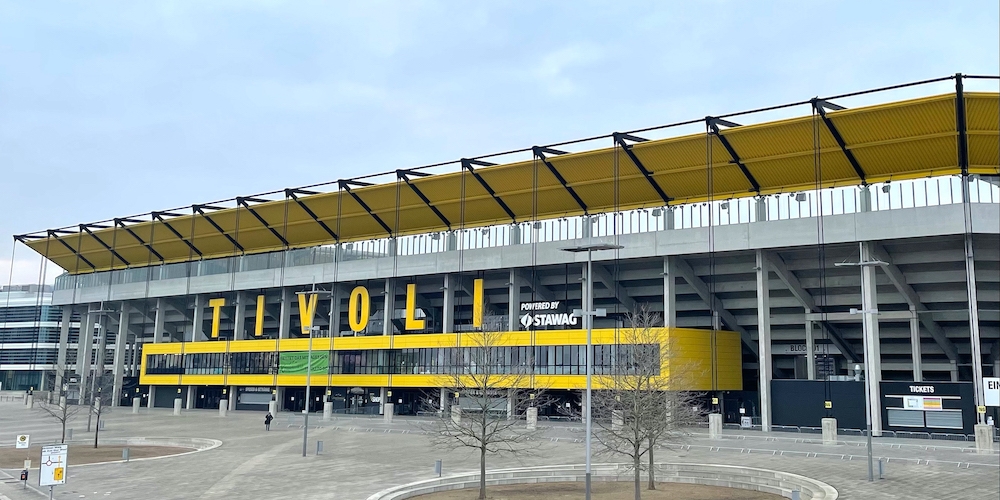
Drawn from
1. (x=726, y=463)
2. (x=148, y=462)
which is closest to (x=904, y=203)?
(x=726, y=463)

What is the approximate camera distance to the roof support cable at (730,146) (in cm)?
6181

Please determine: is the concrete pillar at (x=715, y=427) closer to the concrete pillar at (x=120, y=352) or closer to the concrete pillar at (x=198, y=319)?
the concrete pillar at (x=198, y=319)

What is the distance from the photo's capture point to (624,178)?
230 ft

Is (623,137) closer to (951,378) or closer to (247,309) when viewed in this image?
(951,378)

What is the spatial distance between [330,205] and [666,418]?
59313 millimetres

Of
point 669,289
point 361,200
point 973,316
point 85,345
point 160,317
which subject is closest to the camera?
point 973,316

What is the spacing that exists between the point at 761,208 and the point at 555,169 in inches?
695

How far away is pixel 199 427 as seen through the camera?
71125 mm

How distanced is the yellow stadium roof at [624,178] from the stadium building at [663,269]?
0.19m

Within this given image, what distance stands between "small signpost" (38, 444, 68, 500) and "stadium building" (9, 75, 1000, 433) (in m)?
25.9

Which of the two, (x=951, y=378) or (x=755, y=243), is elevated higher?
(x=755, y=243)

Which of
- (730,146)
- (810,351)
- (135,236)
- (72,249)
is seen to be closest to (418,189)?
(730,146)

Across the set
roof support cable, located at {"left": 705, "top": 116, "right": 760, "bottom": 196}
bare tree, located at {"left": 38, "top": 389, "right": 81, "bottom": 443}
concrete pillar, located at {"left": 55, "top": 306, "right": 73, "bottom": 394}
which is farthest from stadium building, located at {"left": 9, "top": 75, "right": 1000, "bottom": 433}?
bare tree, located at {"left": 38, "top": 389, "right": 81, "bottom": 443}

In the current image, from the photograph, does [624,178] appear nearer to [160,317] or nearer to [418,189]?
[418,189]
